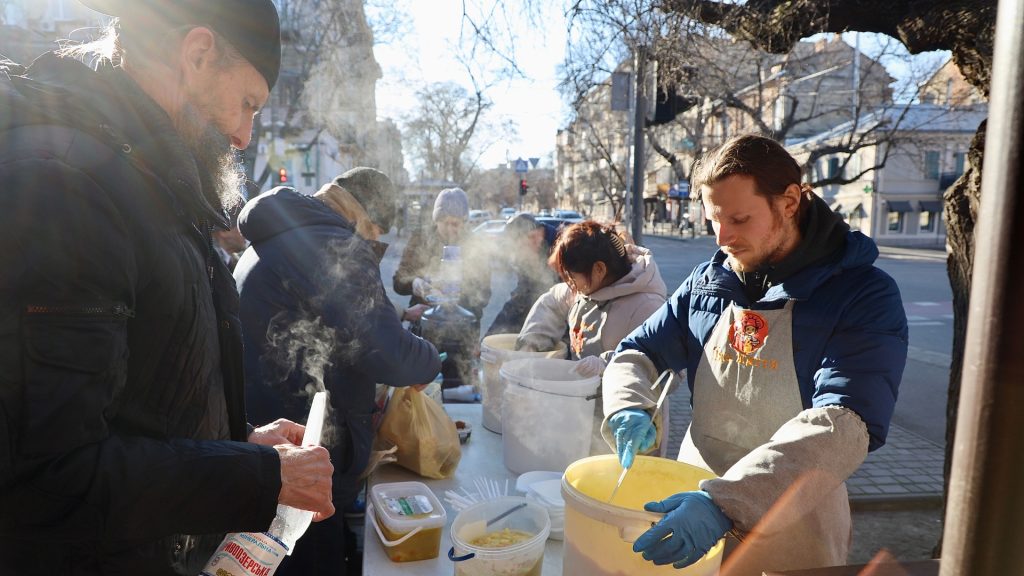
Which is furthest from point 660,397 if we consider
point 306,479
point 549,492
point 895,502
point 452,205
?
point 452,205

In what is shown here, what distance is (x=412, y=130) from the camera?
3594 centimetres

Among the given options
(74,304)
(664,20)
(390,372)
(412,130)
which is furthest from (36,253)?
(412,130)

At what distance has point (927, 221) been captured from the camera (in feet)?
114

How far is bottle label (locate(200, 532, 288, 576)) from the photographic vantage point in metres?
1.23

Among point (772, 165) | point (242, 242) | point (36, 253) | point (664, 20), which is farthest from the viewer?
point (242, 242)

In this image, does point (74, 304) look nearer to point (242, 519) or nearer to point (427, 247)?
point (242, 519)

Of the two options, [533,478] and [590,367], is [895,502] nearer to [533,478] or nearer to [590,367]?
[590,367]

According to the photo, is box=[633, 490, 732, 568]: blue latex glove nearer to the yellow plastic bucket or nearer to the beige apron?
the yellow plastic bucket

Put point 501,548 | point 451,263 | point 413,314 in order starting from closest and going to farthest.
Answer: point 501,548 < point 413,314 < point 451,263

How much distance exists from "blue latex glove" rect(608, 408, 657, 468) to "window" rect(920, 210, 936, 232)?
39975mm

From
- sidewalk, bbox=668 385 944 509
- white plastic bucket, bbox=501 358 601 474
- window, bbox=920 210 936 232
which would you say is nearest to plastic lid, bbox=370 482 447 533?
white plastic bucket, bbox=501 358 601 474

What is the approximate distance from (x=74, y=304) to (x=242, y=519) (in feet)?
1.58

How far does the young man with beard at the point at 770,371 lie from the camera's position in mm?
1338

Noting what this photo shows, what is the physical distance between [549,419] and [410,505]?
0.64m
